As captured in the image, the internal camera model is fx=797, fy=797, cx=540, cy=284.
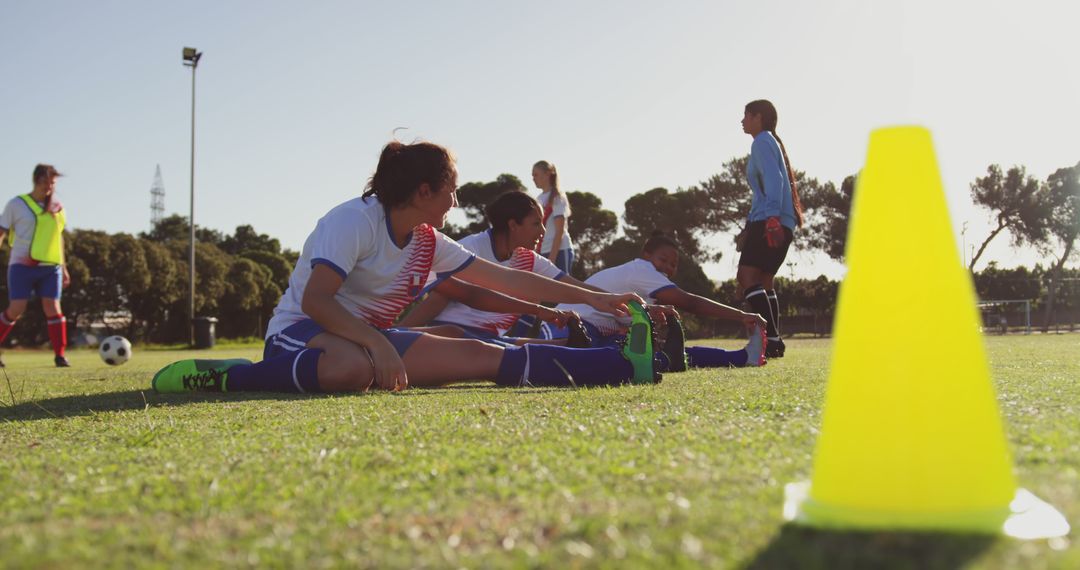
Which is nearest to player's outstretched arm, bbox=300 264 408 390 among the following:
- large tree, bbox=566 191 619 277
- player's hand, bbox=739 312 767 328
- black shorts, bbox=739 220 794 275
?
player's hand, bbox=739 312 767 328

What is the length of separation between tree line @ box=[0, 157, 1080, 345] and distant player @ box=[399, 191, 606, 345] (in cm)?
2270

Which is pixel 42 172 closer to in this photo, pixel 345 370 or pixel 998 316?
pixel 345 370

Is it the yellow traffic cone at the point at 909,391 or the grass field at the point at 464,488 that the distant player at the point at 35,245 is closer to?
the grass field at the point at 464,488

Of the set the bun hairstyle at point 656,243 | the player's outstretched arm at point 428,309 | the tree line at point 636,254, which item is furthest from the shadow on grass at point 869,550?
the tree line at point 636,254

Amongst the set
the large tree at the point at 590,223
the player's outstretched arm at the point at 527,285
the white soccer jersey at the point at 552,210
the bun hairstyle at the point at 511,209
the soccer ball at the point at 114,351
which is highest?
the large tree at the point at 590,223

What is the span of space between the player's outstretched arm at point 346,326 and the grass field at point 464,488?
62 cm

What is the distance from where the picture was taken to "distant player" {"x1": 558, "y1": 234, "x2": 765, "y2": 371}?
5.39m

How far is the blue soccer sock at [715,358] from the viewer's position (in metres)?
5.49

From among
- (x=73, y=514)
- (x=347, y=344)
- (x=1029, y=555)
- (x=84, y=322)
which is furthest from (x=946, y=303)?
(x=84, y=322)

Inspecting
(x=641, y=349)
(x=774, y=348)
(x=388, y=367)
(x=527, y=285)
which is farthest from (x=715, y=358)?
(x=388, y=367)

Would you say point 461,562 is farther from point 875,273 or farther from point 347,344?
point 347,344

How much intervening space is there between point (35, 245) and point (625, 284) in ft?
21.4

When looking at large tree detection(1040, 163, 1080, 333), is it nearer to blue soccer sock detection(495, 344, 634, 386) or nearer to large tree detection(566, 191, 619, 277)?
large tree detection(566, 191, 619, 277)

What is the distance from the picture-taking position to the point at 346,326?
336 centimetres
